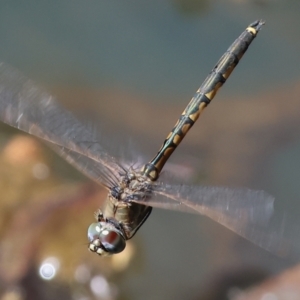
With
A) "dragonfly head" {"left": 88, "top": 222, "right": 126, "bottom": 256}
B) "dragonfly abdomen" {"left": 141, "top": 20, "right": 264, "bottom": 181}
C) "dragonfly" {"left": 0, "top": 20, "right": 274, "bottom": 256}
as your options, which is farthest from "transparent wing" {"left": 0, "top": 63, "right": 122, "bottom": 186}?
"dragonfly abdomen" {"left": 141, "top": 20, "right": 264, "bottom": 181}

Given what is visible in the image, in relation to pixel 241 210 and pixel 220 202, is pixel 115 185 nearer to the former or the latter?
pixel 220 202

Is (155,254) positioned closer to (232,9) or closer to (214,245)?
(214,245)

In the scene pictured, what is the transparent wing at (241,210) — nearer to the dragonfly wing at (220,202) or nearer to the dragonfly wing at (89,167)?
the dragonfly wing at (220,202)

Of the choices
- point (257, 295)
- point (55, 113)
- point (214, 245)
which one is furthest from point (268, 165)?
point (55, 113)

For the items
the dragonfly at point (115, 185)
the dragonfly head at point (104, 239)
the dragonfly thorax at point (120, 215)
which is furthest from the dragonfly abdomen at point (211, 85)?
the dragonfly head at point (104, 239)

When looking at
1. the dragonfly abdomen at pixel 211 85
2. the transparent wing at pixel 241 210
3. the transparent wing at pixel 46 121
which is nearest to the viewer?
the transparent wing at pixel 241 210

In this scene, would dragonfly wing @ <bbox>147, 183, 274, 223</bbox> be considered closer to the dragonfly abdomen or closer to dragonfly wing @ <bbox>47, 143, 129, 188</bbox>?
dragonfly wing @ <bbox>47, 143, 129, 188</bbox>

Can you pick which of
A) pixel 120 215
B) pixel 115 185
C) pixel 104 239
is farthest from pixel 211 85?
pixel 104 239

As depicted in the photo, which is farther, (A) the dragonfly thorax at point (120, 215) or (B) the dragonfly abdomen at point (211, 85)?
(B) the dragonfly abdomen at point (211, 85)
